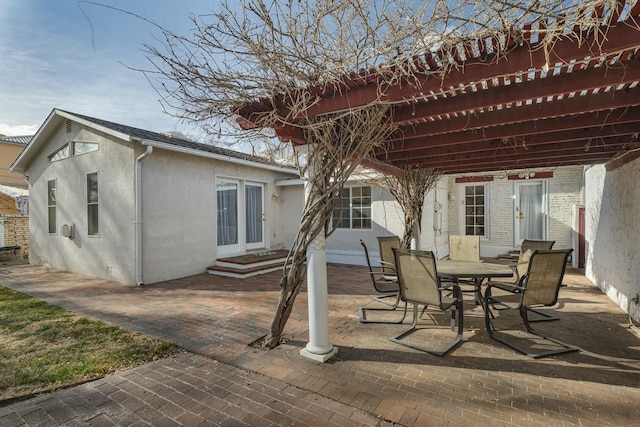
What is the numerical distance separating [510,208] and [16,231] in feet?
59.5

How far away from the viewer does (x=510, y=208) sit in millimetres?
10859

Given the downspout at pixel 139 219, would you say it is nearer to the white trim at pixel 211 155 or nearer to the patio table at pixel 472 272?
the white trim at pixel 211 155

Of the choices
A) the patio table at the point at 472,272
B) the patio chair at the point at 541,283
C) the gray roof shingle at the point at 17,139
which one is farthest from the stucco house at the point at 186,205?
the gray roof shingle at the point at 17,139

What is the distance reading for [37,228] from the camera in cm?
1017

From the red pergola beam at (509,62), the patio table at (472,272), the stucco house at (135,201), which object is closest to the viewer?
the red pergola beam at (509,62)

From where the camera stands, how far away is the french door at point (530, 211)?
10.4 m

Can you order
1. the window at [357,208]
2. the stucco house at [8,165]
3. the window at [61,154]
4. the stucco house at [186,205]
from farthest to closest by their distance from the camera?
the stucco house at [8,165]
the window at [357,208]
the window at [61,154]
the stucco house at [186,205]

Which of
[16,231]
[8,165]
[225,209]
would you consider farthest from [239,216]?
[8,165]

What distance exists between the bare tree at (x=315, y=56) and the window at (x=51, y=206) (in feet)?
28.7

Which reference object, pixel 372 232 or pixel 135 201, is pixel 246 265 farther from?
pixel 372 232

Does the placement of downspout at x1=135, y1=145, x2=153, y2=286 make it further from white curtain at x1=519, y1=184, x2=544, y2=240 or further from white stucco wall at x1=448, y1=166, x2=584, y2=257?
white curtain at x1=519, y1=184, x2=544, y2=240

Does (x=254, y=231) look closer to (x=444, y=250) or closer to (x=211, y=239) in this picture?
(x=211, y=239)

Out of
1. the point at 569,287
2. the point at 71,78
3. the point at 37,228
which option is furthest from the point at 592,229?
the point at 37,228

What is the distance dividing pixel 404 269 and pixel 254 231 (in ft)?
22.9
